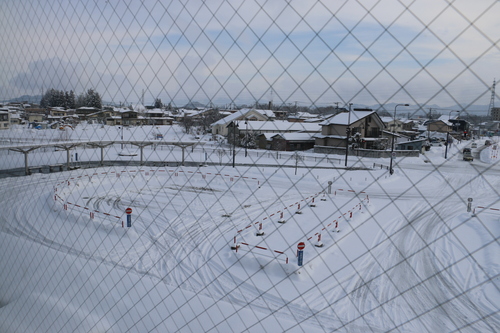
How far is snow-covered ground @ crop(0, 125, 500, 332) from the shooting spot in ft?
6.49

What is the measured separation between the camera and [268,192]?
706cm

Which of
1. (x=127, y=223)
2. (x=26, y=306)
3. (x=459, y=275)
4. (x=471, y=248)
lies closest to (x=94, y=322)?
(x=26, y=306)

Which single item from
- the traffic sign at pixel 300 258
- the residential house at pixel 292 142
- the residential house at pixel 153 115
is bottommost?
the residential house at pixel 292 142

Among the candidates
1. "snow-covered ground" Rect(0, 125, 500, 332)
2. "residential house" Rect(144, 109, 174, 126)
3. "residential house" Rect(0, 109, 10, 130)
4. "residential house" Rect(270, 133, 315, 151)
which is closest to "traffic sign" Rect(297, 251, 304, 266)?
"snow-covered ground" Rect(0, 125, 500, 332)

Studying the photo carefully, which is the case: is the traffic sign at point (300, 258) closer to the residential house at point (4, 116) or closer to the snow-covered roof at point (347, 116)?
the snow-covered roof at point (347, 116)

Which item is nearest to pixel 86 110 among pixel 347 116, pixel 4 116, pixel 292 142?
pixel 4 116

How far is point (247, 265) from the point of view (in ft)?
12.1

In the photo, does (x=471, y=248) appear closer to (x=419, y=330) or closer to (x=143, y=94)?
(x=419, y=330)

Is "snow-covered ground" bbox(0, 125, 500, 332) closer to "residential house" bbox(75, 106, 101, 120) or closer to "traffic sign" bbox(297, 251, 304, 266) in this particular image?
"traffic sign" bbox(297, 251, 304, 266)

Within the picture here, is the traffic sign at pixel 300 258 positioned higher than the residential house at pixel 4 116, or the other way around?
the residential house at pixel 4 116

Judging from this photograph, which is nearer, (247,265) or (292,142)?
(247,265)

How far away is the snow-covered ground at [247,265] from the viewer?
6.49 ft

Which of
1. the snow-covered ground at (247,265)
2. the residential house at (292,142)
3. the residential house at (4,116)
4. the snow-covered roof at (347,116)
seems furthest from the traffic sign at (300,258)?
the residential house at (292,142)

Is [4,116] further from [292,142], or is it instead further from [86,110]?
[292,142]
